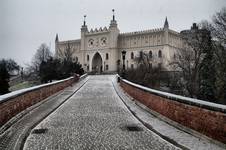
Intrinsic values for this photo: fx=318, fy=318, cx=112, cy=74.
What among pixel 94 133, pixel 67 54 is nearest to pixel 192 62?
pixel 67 54

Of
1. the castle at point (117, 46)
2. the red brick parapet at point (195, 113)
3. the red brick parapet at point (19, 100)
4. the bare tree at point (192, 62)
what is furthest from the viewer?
the castle at point (117, 46)

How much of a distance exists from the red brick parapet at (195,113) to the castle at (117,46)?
7733 centimetres

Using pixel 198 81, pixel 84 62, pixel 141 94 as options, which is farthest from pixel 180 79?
pixel 84 62

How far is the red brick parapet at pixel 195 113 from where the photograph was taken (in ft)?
24.7

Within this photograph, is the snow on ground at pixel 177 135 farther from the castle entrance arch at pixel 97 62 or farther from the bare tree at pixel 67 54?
the castle entrance arch at pixel 97 62

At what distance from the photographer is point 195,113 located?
28.9 ft

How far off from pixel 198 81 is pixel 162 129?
31819 millimetres

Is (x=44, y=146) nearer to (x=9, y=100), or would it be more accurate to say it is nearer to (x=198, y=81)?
(x=9, y=100)

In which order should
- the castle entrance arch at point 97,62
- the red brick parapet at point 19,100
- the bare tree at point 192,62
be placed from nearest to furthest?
the red brick parapet at point 19,100 → the bare tree at point 192,62 → the castle entrance arch at point 97,62

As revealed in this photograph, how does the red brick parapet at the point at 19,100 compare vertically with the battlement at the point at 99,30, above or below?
below

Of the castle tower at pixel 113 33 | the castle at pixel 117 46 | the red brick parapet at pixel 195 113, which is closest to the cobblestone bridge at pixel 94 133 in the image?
the red brick parapet at pixel 195 113

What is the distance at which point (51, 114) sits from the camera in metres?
13.0

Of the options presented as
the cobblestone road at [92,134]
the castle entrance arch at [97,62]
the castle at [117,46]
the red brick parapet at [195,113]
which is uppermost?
the castle at [117,46]

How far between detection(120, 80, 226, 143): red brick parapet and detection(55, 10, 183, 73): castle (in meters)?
77.3
